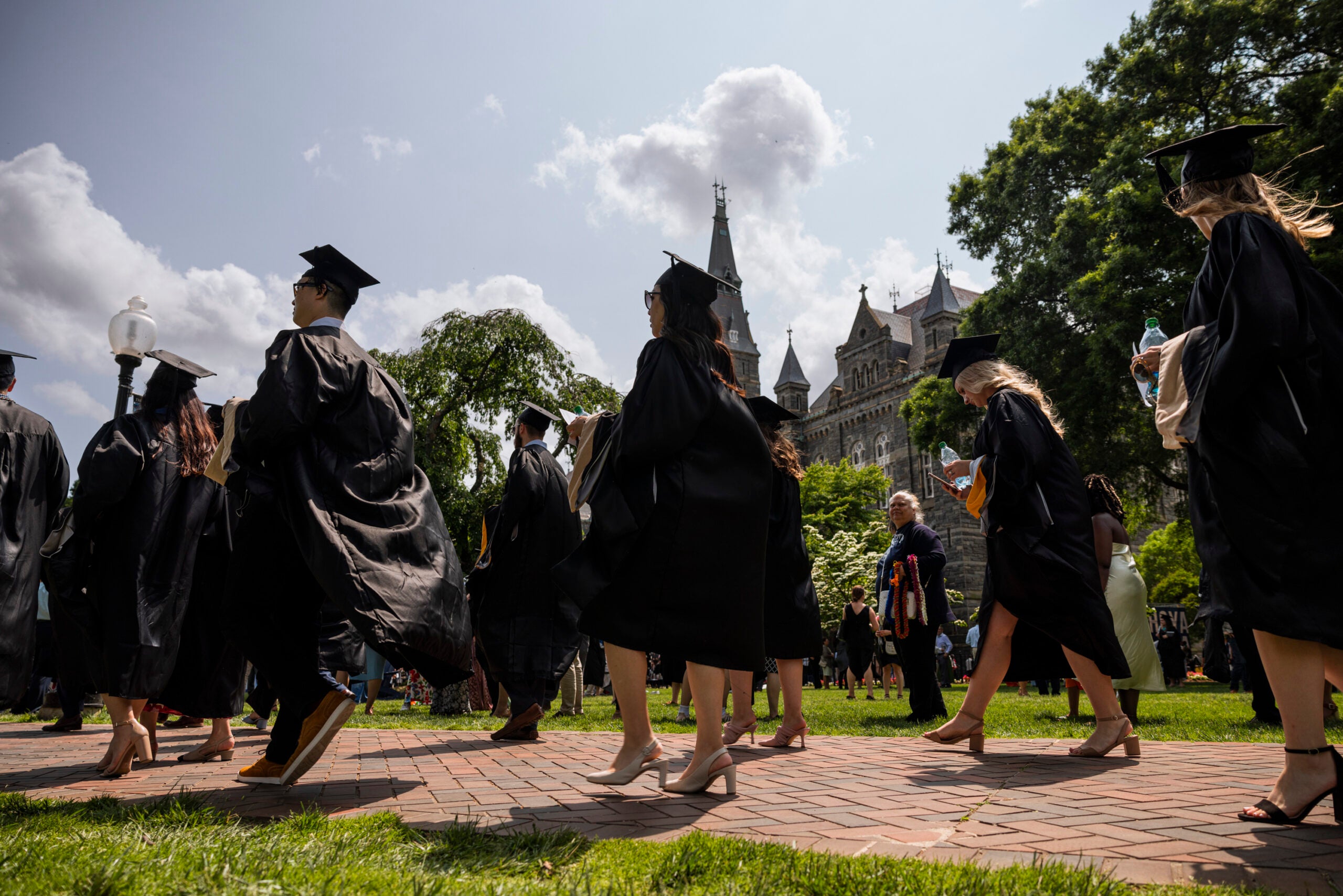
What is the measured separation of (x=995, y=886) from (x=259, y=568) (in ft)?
10.8

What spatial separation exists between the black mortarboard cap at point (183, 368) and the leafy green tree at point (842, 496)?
49.7 meters

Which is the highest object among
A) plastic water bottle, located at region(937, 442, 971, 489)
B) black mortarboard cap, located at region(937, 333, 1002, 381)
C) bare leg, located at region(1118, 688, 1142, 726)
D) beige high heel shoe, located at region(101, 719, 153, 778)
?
black mortarboard cap, located at region(937, 333, 1002, 381)

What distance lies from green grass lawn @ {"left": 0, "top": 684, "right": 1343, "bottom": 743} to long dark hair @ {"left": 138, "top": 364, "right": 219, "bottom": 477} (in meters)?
3.38

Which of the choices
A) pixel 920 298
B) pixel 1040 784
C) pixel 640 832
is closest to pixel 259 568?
pixel 640 832

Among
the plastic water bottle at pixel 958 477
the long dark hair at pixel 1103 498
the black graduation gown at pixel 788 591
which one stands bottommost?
the black graduation gown at pixel 788 591

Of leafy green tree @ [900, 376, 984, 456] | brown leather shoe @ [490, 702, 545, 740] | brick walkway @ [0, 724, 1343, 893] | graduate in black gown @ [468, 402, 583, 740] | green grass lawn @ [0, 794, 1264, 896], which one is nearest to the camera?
green grass lawn @ [0, 794, 1264, 896]

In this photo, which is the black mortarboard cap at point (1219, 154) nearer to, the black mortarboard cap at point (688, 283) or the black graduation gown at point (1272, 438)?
the black graduation gown at point (1272, 438)

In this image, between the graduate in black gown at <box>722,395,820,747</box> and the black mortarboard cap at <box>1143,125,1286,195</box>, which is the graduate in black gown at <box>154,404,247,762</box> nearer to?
the graduate in black gown at <box>722,395,820,747</box>

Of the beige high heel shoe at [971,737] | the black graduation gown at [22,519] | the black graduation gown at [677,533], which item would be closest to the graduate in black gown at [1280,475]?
the black graduation gown at [677,533]

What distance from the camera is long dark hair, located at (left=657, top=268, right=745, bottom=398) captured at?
4066 millimetres

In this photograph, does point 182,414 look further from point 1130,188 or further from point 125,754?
point 1130,188

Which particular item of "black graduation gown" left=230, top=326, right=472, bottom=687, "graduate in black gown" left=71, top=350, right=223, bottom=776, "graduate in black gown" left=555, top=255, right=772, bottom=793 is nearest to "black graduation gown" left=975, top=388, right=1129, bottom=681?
"graduate in black gown" left=555, top=255, right=772, bottom=793

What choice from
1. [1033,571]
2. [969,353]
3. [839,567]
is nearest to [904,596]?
[969,353]

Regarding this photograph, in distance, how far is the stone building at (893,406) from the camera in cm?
6044
